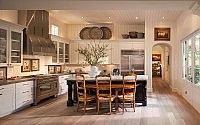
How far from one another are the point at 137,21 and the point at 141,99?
5.56 meters

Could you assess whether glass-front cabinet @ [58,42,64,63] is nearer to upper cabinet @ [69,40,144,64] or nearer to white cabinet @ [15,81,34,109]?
upper cabinet @ [69,40,144,64]

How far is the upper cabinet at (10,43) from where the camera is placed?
23.7ft

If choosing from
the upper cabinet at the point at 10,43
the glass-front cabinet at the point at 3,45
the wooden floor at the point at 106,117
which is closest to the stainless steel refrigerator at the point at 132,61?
the wooden floor at the point at 106,117

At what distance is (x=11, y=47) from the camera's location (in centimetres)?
766

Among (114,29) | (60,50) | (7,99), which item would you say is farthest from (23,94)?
(114,29)

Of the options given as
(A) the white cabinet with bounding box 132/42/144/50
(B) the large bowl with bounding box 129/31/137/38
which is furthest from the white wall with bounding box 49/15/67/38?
(A) the white cabinet with bounding box 132/42/144/50

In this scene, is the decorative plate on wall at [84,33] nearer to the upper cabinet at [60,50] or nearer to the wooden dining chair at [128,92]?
the upper cabinet at [60,50]

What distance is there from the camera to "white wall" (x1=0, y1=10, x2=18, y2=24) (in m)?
7.78

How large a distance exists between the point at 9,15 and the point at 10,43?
3.55 ft

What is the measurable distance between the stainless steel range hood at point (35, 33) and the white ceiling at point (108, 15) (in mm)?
906

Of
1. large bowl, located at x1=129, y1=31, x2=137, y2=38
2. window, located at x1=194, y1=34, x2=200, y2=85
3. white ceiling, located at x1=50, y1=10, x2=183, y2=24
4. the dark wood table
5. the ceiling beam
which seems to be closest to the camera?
the ceiling beam

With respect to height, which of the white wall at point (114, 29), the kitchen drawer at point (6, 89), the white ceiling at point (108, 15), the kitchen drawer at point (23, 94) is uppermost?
the white ceiling at point (108, 15)

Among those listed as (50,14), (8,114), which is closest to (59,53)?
(50,14)

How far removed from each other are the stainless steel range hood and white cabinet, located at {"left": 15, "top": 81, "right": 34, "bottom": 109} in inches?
47.7
